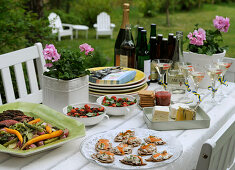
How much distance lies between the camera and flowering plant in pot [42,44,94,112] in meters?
1.34

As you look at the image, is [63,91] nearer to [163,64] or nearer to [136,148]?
[136,148]

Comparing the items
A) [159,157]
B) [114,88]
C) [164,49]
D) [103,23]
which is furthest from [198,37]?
[103,23]

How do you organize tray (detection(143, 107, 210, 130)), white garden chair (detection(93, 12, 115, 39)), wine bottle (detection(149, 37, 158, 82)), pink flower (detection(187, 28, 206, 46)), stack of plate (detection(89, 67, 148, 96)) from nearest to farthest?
1. tray (detection(143, 107, 210, 130))
2. stack of plate (detection(89, 67, 148, 96))
3. pink flower (detection(187, 28, 206, 46))
4. wine bottle (detection(149, 37, 158, 82))
5. white garden chair (detection(93, 12, 115, 39))

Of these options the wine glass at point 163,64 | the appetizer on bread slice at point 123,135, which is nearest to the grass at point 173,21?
the wine glass at point 163,64

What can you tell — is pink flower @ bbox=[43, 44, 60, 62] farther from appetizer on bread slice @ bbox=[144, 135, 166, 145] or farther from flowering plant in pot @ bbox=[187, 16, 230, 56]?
flowering plant in pot @ bbox=[187, 16, 230, 56]

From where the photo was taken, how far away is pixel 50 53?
1.30 m

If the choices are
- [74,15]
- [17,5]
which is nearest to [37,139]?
[17,5]

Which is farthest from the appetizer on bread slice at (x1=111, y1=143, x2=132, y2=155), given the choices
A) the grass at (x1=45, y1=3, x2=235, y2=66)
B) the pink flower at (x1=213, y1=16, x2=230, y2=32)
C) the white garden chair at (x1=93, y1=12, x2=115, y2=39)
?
the white garden chair at (x1=93, y1=12, x2=115, y2=39)

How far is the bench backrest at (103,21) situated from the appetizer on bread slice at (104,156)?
671 cm

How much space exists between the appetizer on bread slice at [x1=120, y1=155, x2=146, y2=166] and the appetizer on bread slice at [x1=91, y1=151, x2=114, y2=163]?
36 millimetres

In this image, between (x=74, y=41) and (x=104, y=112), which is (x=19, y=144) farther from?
(x=74, y=41)

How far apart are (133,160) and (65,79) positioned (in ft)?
1.63

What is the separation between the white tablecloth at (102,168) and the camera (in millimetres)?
1021

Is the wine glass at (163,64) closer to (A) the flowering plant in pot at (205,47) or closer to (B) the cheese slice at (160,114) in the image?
(A) the flowering plant in pot at (205,47)
